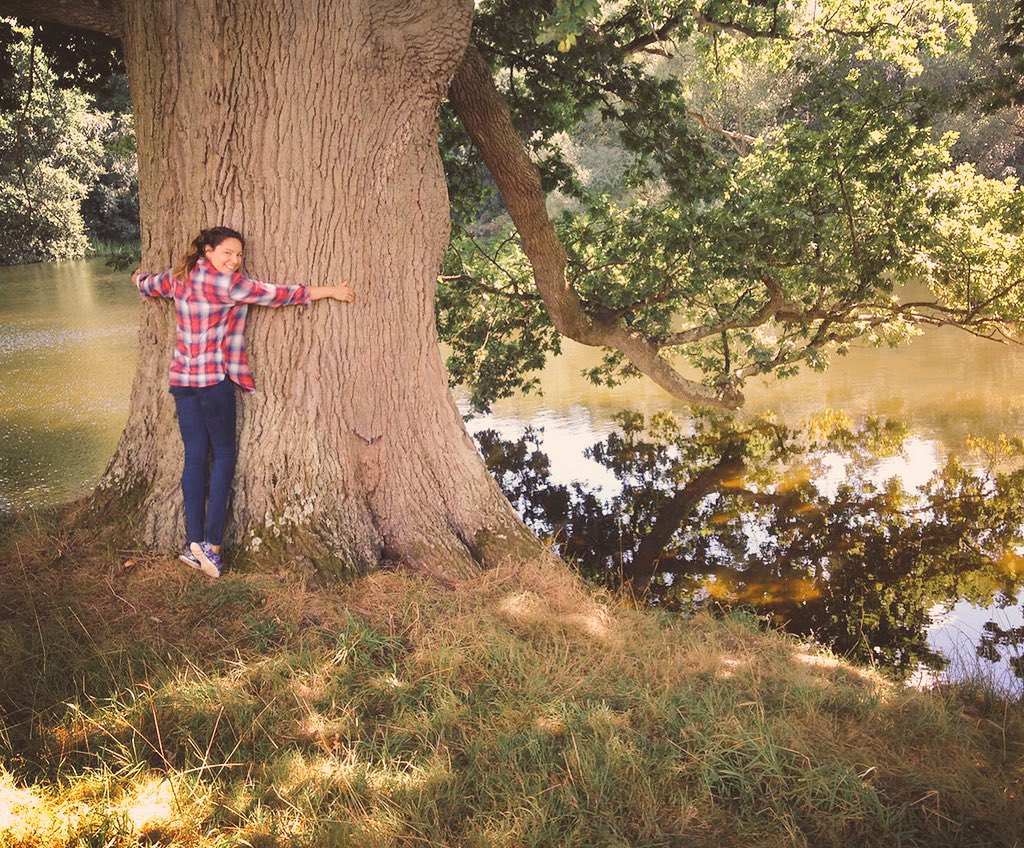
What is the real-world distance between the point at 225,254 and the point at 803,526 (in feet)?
20.8

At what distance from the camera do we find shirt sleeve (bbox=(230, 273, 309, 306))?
4.53 meters

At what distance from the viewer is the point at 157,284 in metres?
4.78

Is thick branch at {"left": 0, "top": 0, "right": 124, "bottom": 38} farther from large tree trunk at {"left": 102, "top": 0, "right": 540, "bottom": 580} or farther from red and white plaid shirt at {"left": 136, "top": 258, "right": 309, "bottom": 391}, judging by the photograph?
red and white plaid shirt at {"left": 136, "top": 258, "right": 309, "bottom": 391}

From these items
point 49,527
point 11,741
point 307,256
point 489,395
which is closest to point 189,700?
point 11,741

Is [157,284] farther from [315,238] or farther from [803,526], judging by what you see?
[803,526]

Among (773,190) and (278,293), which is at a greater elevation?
(773,190)

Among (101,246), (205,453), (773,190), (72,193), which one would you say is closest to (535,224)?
(773,190)

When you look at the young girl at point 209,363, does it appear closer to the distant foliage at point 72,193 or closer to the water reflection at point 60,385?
the water reflection at point 60,385

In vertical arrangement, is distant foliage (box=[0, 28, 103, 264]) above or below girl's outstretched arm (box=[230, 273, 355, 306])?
above

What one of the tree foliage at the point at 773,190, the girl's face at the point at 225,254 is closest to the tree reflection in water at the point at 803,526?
the tree foliage at the point at 773,190

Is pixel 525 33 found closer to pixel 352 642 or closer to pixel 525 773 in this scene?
pixel 352 642

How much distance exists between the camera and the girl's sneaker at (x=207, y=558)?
447 cm

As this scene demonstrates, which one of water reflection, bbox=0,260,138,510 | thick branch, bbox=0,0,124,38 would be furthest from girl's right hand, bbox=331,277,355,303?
water reflection, bbox=0,260,138,510

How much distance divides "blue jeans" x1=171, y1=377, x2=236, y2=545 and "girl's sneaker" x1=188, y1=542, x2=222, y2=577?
4cm
